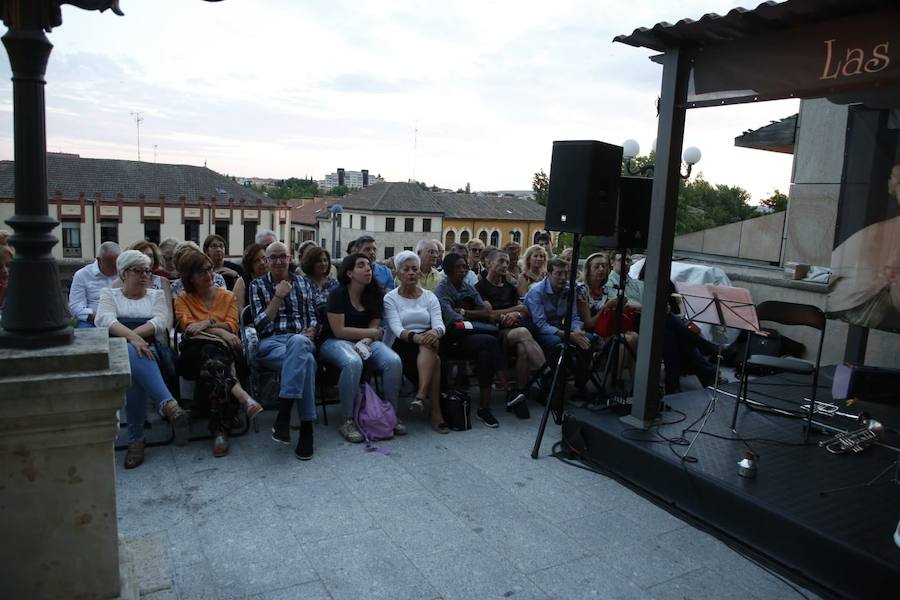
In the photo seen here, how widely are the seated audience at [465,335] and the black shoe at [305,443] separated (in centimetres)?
140

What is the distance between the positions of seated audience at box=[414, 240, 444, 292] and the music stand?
7.62 ft

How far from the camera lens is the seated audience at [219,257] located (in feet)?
17.8

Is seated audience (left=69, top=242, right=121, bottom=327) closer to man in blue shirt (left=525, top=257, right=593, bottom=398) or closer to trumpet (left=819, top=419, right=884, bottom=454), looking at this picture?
man in blue shirt (left=525, top=257, right=593, bottom=398)

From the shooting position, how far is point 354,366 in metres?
4.37

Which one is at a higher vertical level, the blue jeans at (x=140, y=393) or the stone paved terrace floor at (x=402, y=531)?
the blue jeans at (x=140, y=393)

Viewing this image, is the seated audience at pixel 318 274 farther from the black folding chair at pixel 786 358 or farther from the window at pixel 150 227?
the window at pixel 150 227

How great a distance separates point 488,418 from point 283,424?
5.11 ft

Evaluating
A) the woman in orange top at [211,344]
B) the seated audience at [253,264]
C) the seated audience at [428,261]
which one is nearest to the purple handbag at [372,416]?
the woman in orange top at [211,344]

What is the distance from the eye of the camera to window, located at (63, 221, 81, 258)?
47500 mm

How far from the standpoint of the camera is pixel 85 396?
1.88 m

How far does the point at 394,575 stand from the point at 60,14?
2.51m

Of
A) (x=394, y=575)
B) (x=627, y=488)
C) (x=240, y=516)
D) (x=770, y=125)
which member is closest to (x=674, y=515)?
(x=627, y=488)

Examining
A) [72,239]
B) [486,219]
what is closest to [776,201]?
[486,219]

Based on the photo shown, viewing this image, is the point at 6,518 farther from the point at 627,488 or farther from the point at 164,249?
the point at 164,249
